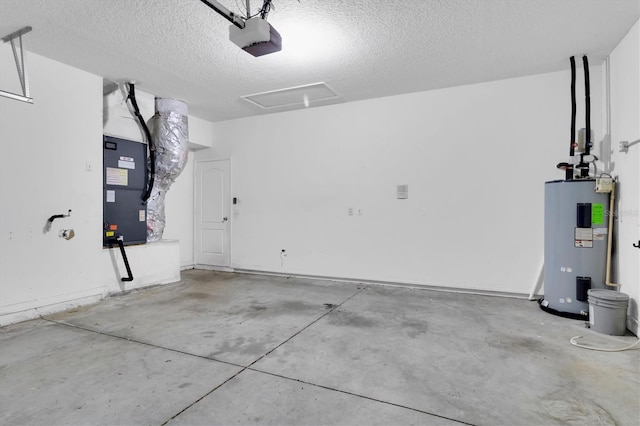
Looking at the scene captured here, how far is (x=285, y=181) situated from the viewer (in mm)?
5473

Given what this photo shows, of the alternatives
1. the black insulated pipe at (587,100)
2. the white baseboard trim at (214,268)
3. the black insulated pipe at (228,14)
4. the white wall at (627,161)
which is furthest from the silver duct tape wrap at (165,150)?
the white wall at (627,161)

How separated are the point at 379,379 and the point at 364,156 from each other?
3398 mm

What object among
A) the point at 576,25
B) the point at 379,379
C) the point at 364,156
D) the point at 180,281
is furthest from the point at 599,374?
the point at 180,281

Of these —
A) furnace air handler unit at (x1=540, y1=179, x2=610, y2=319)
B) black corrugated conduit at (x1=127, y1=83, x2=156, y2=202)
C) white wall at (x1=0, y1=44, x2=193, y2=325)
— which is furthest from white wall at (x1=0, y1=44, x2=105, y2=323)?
furnace air handler unit at (x1=540, y1=179, x2=610, y2=319)

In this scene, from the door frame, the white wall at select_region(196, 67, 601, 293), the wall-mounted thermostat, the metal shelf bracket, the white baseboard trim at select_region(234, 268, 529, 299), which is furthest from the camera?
the door frame

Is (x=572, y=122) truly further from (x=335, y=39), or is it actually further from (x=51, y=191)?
(x=51, y=191)

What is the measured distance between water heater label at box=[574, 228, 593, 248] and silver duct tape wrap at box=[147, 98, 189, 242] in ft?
16.6

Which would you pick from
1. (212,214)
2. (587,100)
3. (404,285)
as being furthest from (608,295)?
(212,214)

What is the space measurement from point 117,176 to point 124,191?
0.21 metres

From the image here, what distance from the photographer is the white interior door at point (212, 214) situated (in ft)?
19.5

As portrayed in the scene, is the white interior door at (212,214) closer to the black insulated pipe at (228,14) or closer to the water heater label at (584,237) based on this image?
the black insulated pipe at (228,14)

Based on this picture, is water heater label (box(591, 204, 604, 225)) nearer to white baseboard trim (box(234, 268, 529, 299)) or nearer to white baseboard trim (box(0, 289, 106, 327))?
white baseboard trim (box(234, 268, 529, 299))

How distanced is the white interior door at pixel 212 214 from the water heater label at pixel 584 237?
4991mm

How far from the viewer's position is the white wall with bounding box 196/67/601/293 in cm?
403
